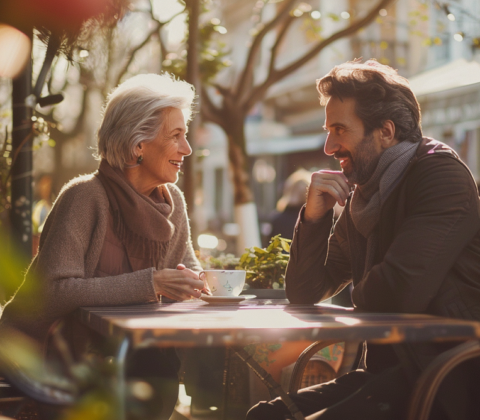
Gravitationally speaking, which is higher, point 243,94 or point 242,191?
point 243,94

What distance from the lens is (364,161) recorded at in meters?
2.67

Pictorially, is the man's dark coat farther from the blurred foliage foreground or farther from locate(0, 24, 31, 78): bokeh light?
locate(0, 24, 31, 78): bokeh light

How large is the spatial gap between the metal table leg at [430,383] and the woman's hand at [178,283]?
1.06m

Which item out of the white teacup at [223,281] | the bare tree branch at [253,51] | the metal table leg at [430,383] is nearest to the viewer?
the metal table leg at [430,383]

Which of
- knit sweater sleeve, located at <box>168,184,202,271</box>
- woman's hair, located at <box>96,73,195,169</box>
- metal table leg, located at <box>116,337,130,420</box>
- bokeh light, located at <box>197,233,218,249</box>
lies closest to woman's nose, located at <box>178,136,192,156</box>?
woman's hair, located at <box>96,73,195,169</box>

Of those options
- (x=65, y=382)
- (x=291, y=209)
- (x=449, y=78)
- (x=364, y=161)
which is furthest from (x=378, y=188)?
(x=449, y=78)

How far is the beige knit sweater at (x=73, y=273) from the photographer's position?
2574 mm

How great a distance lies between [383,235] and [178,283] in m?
0.77

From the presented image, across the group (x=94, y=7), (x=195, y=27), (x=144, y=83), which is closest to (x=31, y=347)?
(x=144, y=83)

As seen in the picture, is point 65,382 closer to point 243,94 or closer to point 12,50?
point 12,50

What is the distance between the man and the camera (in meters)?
2.12

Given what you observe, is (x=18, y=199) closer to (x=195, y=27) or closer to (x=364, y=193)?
(x=364, y=193)

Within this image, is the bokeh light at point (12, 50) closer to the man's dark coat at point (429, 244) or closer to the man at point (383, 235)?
the man at point (383, 235)

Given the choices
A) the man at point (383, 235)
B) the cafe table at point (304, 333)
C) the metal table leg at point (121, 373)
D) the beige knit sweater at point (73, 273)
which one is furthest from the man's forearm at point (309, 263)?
Result: the metal table leg at point (121, 373)
